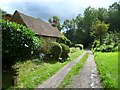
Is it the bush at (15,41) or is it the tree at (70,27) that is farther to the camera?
the tree at (70,27)

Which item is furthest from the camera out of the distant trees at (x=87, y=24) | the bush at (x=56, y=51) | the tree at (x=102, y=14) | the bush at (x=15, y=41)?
the tree at (x=102, y=14)

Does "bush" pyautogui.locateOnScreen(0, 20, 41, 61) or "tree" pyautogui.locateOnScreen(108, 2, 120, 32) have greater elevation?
"tree" pyautogui.locateOnScreen(108, 2, 120, 32)

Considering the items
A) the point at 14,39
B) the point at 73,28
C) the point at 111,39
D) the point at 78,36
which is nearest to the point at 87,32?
the point at 78,36

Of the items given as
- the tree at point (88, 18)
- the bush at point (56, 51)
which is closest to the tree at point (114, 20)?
the tree at point (88, 18)

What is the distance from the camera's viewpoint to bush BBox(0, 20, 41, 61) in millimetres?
10391

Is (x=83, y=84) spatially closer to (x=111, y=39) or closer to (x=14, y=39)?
(x=14, y=39)

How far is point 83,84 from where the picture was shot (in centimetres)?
944

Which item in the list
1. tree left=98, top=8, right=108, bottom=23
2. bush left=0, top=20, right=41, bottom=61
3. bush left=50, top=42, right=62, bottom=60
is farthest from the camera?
tree left=98, top=8, right=108, bottom=23

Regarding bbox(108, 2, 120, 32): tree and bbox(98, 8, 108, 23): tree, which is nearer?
bbox(108, 2, 120, 32): tree

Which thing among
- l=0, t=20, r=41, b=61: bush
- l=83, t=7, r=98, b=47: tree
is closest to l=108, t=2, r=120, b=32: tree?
l=83, t=7, r=98, b=47: tree

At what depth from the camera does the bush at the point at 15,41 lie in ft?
34.1

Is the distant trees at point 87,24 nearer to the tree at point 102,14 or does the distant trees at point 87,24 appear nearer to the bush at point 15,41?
the tree at point 102,14

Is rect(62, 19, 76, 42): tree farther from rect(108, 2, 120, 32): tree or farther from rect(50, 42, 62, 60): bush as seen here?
rect(50, 42, 62, 60): bush

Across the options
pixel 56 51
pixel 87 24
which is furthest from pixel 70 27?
pixel 56 51
